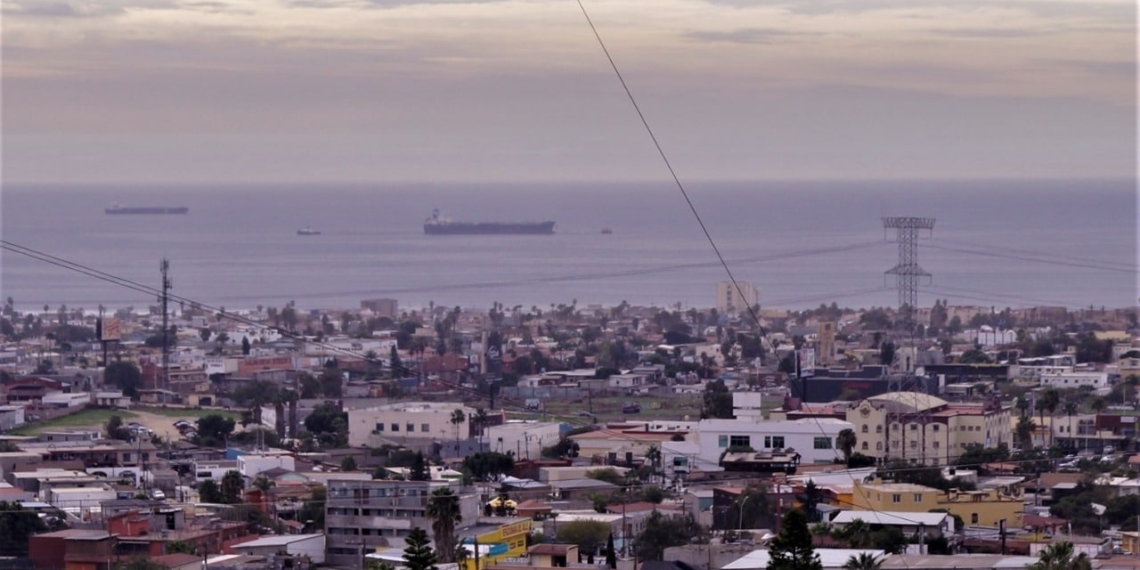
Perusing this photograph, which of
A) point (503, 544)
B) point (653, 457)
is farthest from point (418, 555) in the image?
point (653, 457)

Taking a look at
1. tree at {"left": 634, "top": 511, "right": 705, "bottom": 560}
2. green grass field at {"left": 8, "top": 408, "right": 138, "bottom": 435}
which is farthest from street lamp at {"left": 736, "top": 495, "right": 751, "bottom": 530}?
green grass field at {"left": 8, "top": 408, "right": 138, "bottom": 435}

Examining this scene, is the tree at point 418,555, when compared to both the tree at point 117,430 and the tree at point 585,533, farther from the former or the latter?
the tree at point 117,430

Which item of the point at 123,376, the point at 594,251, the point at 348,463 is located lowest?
the point at 348,463

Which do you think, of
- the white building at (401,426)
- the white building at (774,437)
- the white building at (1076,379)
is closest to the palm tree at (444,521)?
the white building at (774,437)

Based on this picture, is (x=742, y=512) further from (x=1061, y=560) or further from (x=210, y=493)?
(x=1061, y=560)

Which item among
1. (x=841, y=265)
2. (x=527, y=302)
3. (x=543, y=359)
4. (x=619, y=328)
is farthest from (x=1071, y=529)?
(x=841, y=265)

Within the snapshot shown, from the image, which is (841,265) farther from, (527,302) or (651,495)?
(651,495)
